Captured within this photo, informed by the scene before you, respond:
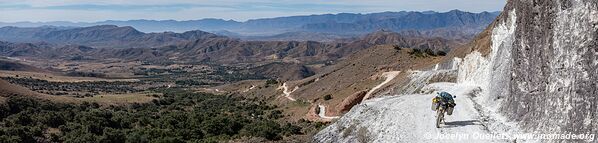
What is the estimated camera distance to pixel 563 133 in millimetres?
14828

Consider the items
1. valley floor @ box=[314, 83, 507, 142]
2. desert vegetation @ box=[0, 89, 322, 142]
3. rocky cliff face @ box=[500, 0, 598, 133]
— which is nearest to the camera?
rocky cliff face @ box=[500, 0, 598, 133]

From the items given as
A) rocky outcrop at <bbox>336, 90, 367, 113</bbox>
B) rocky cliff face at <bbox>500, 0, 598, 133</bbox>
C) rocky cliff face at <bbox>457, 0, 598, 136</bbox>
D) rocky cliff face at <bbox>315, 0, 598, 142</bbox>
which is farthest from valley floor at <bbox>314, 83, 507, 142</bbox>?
rocky outcrop at <bbox>336, 90, 367, 113</bbox>

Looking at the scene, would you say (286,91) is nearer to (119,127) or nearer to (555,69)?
(119,127)

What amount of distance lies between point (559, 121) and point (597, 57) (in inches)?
82.4

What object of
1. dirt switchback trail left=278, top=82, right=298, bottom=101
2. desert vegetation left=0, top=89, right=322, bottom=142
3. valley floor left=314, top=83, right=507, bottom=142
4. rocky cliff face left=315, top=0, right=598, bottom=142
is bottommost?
dirt switchback trail left=278, top=82, right=298, bottom=101

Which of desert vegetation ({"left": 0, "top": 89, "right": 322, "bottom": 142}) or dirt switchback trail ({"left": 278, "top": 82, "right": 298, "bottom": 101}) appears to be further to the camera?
dirt switchback trail ({"left": 278, "top": 82, "right": 298, "bottom": 101})

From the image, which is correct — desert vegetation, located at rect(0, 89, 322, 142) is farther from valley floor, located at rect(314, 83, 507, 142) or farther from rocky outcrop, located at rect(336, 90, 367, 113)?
valley floor, located at rect(314, 83, 507, 142)

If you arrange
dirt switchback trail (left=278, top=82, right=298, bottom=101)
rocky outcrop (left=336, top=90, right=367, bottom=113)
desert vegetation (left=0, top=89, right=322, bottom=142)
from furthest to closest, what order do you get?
1. dirt switchback trail (left=278, top=82, right=298, bottom=101)
2. rocky outcrop (left=336, top=90, right=367, bottom=113)
3. desert vegetation (left=0, top=89, right=322, bottom=142)

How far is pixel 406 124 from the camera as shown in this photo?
2002 cm

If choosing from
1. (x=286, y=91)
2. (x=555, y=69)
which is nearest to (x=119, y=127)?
(x=286, y=91)

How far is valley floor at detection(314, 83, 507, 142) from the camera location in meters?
17.9

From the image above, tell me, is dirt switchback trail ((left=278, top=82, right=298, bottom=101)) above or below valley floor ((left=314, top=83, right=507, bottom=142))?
below

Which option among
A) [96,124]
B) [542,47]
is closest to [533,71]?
[542,47]

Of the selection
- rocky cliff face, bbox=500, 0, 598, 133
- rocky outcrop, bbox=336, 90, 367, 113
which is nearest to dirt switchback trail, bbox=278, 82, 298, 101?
rocky outcrop, bbox=336, 90, 367, 113
